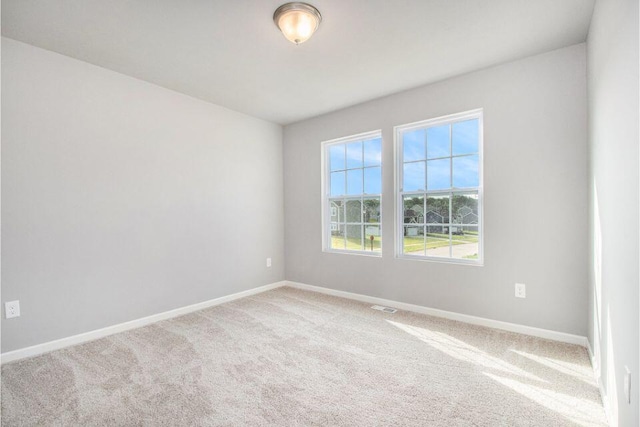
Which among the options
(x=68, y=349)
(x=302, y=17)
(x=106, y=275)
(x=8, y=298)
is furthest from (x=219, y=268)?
(x=302, y=17)

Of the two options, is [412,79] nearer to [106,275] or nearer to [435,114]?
[435,114]

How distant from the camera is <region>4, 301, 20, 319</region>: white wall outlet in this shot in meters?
2.33

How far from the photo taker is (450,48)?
2.54 meters

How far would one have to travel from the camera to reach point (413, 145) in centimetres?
349

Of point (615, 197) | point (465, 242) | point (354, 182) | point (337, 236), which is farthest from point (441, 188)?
point (615, 197)

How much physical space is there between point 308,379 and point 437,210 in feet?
7.25

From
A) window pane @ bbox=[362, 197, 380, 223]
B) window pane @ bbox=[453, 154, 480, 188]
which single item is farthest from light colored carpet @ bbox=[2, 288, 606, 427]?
window pane @ bbox=[453, 154, 480, 188]

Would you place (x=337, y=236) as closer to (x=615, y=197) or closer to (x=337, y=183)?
(x=337, y=183)

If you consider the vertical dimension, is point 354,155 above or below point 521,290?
above

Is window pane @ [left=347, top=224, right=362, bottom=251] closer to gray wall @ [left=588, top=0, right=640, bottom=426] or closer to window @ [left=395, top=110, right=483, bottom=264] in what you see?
window @ [left=395, top=110, right=483, bottom=264]

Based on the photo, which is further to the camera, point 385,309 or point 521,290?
point 385,309


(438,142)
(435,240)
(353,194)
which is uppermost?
(438,142)

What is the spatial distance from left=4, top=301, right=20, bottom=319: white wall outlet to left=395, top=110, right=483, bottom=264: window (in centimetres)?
361

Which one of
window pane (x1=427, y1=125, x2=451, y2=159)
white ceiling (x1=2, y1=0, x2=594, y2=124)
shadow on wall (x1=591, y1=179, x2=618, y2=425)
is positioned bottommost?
shadow on wall (x1=591, y1=179, x2=618, y2=425)
